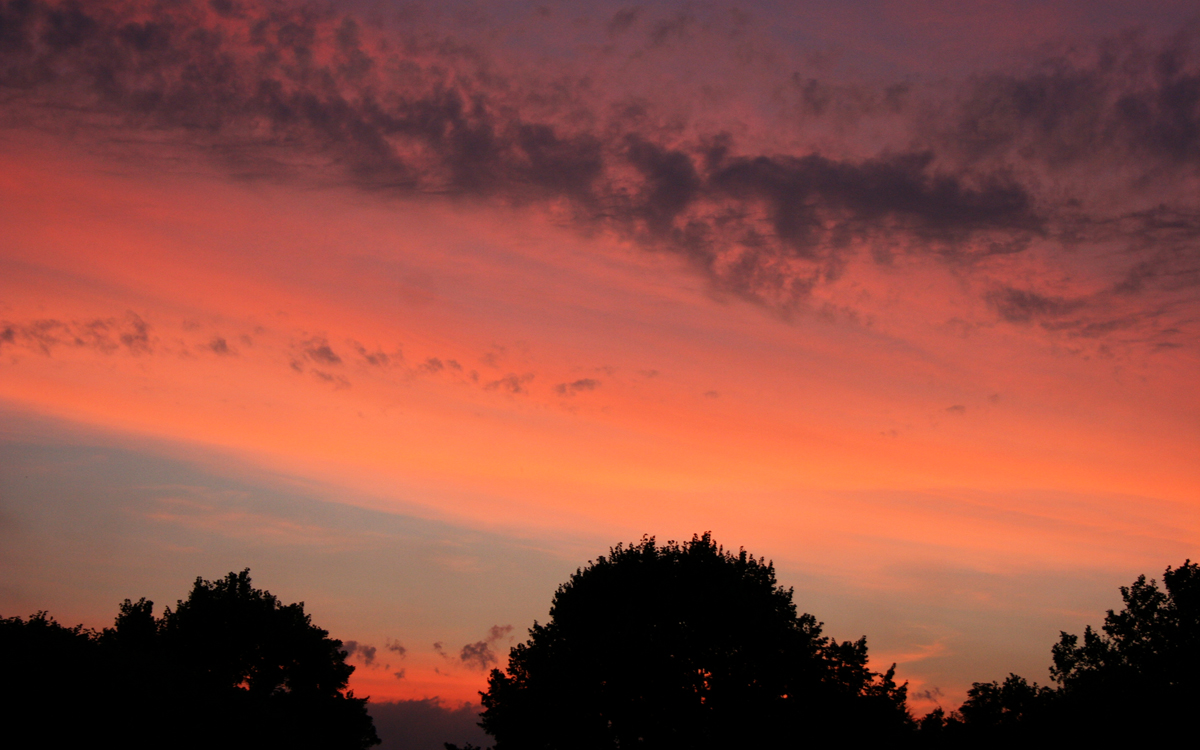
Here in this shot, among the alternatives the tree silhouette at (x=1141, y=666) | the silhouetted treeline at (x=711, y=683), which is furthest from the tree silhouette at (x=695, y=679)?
the tree silhouette at (x=1141, y=666)

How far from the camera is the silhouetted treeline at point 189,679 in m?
26.9

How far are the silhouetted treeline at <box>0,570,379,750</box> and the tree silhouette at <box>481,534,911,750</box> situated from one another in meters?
13.4

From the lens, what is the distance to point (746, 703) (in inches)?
1532

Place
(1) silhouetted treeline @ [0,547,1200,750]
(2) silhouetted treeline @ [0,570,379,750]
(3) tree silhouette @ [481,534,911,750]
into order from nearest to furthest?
(2) silhouetted treeline @ [0,570,379,750] → (1) silhouetted treeline @ [0,547,1200,750] → (3) tree silhouette @ [481,534,911,750]

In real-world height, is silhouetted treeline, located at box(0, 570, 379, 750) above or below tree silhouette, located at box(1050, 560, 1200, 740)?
below

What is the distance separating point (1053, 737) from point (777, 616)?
1761cm

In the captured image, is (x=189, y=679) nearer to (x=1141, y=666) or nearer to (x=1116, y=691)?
(x=1116, y=691)

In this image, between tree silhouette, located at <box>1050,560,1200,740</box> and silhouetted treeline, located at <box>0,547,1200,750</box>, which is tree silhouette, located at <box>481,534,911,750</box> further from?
tree silhouette, located at <box>1050,560,1200,740</box>

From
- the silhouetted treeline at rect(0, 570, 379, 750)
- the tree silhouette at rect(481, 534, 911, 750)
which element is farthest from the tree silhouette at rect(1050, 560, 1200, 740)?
the silhouetted treeline at rect(0, 570, 379, 750)

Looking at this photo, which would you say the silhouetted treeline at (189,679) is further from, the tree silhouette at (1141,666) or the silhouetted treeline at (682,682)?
the tree silhouette at (1141,666)

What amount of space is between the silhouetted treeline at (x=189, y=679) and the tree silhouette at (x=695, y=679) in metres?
13.4

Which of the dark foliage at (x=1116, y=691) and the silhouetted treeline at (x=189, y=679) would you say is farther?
the dark foliage at (x=1116, y=691)

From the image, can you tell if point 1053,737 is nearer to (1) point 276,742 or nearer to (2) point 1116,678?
(2) point 1116,678

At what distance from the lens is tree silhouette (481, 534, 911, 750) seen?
39.2 m
